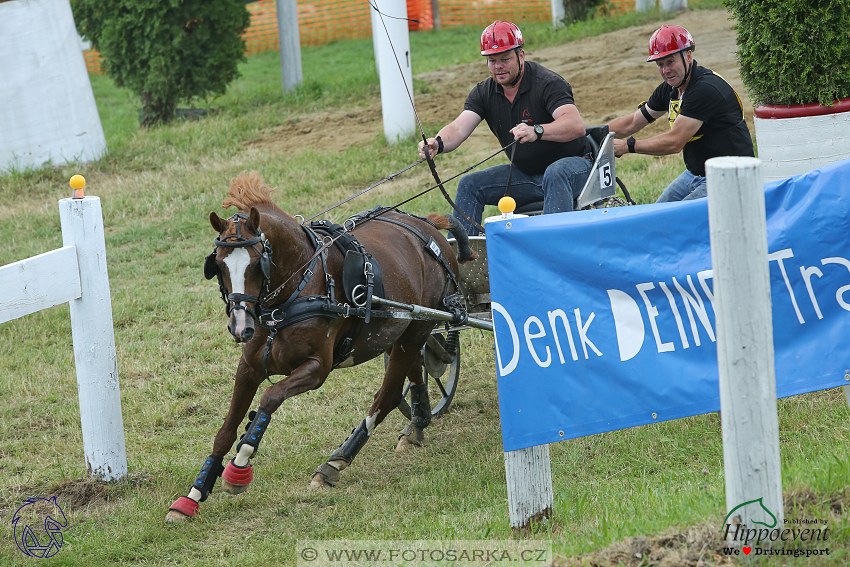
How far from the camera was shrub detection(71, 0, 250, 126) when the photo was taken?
614 inches

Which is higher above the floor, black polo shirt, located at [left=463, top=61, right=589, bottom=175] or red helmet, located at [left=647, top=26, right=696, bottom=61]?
red helmet, located at [left=647, top=26, right=696, bottom=61]

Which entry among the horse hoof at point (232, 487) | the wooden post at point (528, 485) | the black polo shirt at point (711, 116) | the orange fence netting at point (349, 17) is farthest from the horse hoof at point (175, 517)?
the orange fence netting at point (349, 17)

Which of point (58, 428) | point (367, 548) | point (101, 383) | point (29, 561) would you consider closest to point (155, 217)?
point (58, 428)

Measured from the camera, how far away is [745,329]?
2.96 meters

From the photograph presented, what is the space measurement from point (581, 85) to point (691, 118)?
879 centimetres

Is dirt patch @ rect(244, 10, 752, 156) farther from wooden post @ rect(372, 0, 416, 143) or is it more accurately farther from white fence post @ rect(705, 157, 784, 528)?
white fence post @ rect(705, 157, 784, 528)

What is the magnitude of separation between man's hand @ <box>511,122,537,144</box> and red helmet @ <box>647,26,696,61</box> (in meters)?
1.04

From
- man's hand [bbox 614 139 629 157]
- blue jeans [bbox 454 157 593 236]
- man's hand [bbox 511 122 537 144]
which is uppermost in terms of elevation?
man's hand [bbox 511 122 537 144]

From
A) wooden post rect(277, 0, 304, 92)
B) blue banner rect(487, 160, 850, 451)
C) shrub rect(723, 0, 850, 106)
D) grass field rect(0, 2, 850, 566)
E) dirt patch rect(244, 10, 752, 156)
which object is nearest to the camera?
blue banner rect(487, 160, 850, 451)

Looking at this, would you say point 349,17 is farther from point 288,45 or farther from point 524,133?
point 524,133

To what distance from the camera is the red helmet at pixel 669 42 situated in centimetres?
615

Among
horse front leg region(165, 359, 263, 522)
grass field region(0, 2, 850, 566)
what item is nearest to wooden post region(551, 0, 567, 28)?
grass field region(0, 2, 850, 566)

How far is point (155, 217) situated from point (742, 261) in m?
10.0

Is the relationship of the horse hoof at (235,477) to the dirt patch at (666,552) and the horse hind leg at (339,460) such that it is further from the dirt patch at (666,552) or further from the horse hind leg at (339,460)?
the dirt patch at (666,552)
